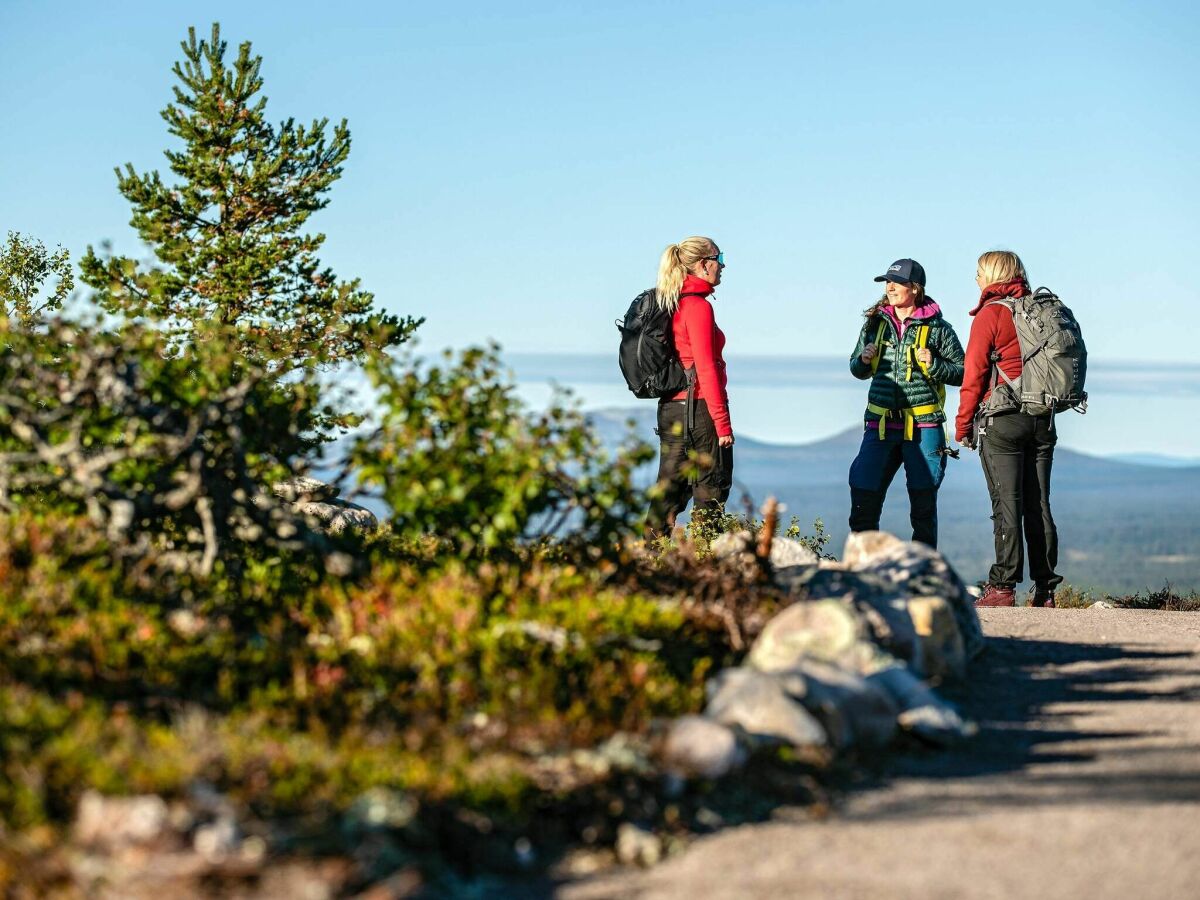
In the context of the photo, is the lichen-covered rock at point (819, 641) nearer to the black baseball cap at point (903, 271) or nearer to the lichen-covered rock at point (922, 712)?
the lichen-covered rock at point (922, 712)

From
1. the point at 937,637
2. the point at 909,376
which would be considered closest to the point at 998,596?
the point at 909,376

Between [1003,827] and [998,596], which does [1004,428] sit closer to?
[998,596]

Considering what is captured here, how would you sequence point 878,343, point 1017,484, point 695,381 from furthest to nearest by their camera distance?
point 1017,484 < point 878,343 < point 695,381

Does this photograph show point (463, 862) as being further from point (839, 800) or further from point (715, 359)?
point (715, 359)

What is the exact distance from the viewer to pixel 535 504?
9.36 m

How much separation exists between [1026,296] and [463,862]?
9.60 meters

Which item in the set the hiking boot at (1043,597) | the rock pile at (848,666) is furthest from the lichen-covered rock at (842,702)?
the hiking boot at (1043,597)

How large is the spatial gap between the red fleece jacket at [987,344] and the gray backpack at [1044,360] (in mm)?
68

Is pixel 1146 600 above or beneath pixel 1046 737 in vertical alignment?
above

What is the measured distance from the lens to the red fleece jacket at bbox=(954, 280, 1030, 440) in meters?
13.5

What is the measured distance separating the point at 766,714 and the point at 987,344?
7575mm

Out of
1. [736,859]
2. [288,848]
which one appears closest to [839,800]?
[736,859]

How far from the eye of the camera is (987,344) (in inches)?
531

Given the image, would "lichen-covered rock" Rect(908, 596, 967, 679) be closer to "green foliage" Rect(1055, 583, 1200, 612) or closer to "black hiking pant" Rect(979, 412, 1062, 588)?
"black hiking pant" Rect(979, 412, 1062, 588)
